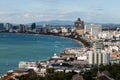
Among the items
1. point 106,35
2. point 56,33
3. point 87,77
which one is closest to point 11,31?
point 56,33

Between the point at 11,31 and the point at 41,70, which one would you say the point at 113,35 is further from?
the point at 41,70

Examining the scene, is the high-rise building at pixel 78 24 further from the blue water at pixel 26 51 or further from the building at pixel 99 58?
the building at pixel 99 58

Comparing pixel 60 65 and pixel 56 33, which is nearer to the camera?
pixel 60 65

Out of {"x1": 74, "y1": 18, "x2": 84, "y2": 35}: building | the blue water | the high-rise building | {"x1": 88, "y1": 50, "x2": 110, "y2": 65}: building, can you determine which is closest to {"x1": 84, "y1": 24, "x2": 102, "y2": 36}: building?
{"x1": 74, "y1": 18, "x2": 84, "y2": 35}: building

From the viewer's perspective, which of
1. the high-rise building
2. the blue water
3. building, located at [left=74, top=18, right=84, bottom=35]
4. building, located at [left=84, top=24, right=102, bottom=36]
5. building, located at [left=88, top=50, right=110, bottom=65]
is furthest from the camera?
the high-rise building

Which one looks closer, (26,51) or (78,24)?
(26,51)

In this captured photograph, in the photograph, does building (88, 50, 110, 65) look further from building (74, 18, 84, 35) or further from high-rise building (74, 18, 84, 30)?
high-rise building (74, 18, 84, 30)

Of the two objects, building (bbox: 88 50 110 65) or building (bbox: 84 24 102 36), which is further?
building (bbox: 84 24 102 36)

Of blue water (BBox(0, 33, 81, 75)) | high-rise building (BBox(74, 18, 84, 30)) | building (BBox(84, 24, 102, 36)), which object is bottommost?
blue water (BBox(0, 33, 81, 75))

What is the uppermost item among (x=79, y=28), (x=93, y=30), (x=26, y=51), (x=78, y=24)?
(x=78, y=24)

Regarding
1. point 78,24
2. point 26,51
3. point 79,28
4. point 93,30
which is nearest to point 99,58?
point 26,51

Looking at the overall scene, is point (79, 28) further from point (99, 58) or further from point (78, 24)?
point (99, 58)
